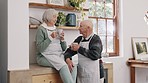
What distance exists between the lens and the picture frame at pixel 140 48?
487cm

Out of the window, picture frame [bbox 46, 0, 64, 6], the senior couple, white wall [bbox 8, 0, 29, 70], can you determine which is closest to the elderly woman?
the senior couple

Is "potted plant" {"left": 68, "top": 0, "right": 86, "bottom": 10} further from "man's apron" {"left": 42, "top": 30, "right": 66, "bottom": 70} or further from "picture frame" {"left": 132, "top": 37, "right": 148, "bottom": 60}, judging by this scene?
"picture frame" {"left": 132, "top": 37, "right": 148, "bottom": 60}

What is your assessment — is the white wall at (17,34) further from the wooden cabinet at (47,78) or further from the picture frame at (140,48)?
the picture frame at (140,48)

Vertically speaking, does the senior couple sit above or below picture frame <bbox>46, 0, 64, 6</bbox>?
below

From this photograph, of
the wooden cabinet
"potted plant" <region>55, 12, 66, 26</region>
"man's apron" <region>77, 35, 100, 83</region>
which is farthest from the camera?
"potted plant" <region>55, 12, 66, 26</region>

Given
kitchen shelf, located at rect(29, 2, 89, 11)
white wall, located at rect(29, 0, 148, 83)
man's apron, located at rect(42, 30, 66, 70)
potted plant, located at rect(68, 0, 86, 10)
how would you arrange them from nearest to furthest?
man's apron, located at rect(42, 30, 66, 70)
kitchen shelf, located at rect(29, 2, 89, 11)
potted plant, located at rect(68, 0, 86, 10)
white wall, located at rect(29, 0, 148, 83)

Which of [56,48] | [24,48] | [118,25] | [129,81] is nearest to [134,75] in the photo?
[129,81]

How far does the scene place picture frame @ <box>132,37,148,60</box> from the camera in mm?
4867

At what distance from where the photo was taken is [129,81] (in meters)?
4.87

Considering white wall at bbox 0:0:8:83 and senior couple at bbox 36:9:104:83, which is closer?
white wall at bbox 0:0:8:83

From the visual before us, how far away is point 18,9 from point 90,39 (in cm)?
92

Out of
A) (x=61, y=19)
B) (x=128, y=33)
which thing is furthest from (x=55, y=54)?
(x=128, y=33)

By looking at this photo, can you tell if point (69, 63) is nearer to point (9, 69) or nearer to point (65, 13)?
point (9, 69)

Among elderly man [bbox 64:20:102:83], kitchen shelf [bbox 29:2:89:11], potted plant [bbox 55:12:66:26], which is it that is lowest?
elderly man [bbox 64:20:102:83]
